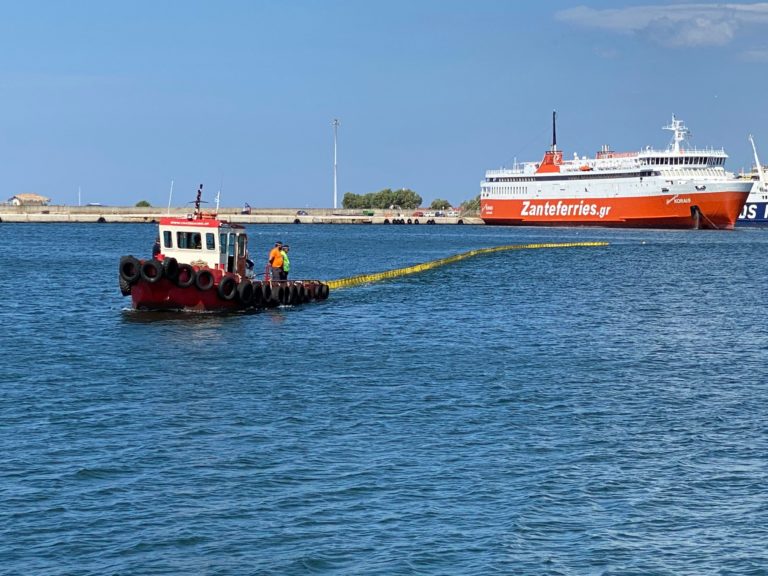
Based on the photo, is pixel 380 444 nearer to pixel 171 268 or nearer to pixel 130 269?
pixel 171 268

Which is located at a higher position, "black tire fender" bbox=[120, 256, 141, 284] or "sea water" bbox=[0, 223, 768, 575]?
"black tire fender" bbox=[120, 256, 141, 284]

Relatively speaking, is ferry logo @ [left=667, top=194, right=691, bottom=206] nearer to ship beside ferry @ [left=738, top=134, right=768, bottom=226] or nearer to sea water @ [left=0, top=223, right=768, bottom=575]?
ship beside ferry @ [left=738, top=134, right=768, bottom=226]

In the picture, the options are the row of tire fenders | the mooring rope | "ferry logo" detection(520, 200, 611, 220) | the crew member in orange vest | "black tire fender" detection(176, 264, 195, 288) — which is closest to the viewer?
the row of tire fenders

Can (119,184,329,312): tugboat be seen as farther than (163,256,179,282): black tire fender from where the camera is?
Yes

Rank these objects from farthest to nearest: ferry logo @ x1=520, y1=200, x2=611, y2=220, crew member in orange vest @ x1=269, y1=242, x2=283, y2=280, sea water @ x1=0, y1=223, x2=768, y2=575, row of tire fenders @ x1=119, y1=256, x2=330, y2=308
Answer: ferry logo @ x1=520, y1=200, x2=611, y2=220
crew member in orange vest @ x1=269, y1=242, x2=283, y2=280
row of tire fenders @ x1=119, y1=256, x2=330, y2=308
sea water @ x1=0, y1=223, x2=768, y2=575

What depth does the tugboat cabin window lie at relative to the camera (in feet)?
132

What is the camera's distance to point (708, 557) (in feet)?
48.4

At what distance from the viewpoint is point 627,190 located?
479 ft

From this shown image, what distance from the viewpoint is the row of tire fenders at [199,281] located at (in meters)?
38.3

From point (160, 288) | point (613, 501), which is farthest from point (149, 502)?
point (160, 288)

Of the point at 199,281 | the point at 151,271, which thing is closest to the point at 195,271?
the point at 199,281

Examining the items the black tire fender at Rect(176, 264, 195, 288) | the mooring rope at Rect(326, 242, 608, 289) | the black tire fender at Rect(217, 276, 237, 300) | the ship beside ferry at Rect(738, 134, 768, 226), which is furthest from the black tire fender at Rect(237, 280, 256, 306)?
A: the ship beside ferry at Rect(738, 134, 768, 226)

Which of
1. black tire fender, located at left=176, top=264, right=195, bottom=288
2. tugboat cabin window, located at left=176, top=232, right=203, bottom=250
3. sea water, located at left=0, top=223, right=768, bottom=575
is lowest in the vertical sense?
sea water, located at left=0, top=223, right=768, bottom=575

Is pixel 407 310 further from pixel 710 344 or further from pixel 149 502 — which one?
pixel 149 502
